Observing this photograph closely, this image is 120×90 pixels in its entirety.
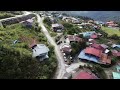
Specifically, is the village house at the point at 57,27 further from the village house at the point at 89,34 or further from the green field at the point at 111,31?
the green field at the point at 111,31

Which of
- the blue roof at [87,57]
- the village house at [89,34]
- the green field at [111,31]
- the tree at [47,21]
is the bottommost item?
the tree at [47,21]

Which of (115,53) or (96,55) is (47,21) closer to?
(115,53)

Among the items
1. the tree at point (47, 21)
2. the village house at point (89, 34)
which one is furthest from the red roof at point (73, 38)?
the tree at point (47, 21)

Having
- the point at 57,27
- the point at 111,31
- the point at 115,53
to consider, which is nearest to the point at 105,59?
the point at 115,53

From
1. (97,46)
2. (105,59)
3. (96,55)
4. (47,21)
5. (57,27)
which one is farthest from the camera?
(47,21)

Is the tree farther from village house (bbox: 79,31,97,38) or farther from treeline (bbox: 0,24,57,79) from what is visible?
treeline (bbox: 0,24,57,79)

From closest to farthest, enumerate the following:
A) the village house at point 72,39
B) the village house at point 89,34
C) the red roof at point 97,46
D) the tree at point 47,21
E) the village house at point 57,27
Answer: the red roof at point 97,46, the village house at point 72,39, the village house at point 89,34, the village house at point 57,27, the tree at point 47,21
